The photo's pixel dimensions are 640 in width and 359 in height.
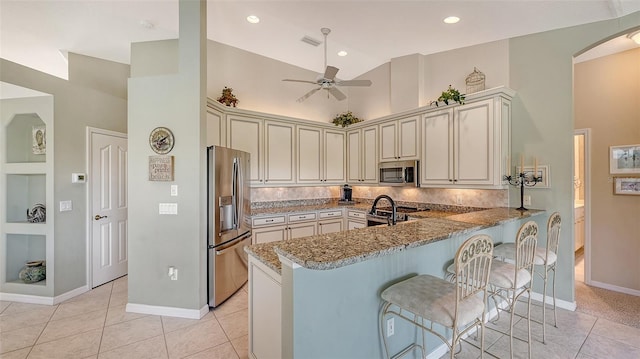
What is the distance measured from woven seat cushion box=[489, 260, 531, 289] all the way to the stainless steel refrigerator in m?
2.62

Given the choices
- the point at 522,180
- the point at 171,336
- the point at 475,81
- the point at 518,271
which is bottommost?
the point at 171,336

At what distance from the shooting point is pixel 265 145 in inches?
176

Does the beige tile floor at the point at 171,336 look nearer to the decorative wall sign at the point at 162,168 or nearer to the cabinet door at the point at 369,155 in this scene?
the decorative wall sign at the point at 162,168

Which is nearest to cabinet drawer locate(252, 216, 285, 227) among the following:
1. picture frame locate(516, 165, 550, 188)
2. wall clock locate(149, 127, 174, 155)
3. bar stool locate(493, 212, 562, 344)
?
wall clock locate(149, 127, 174, 155)

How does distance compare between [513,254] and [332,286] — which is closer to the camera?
[332,286]

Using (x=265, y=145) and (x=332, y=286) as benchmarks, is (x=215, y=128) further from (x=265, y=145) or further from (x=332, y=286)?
(x=332, y=286)

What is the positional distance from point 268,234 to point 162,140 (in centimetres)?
198

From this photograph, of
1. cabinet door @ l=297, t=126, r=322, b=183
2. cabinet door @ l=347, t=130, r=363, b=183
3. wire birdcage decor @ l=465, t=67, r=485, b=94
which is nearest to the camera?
wire birdcage decor @ l=465, t=67, r=485, b=94

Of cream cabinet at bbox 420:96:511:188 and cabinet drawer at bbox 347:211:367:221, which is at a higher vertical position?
cream cabinet at bbox 420:96:511:188

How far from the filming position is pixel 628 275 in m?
3.38

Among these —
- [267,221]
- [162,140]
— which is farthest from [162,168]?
[267,221]

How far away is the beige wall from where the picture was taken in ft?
11.0

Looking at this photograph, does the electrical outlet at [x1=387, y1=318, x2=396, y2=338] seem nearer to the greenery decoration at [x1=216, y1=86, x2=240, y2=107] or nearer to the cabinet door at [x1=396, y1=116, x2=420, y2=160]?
the cabinet door at [x1=396, y1=116, x2=420, y2=160]

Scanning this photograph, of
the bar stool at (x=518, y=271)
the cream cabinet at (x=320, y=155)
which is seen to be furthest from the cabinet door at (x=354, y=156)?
the bar stool at (x=518, y=271)
